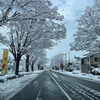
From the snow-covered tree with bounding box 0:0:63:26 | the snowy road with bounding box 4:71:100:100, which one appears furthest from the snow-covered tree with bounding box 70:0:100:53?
the snow-covered tree with bounding box 0:0:63:26

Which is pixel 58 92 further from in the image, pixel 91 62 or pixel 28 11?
pixel 91 62

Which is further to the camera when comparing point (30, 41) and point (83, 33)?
point (83, 33)

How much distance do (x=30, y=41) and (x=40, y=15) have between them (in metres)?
7.15

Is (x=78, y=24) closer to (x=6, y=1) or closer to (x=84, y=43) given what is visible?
(x=84, y=43)

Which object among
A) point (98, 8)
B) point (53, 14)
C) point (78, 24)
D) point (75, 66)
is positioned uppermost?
point (98, 8)

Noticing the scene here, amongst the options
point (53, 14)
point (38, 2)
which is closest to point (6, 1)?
Answer: point (38, 2)

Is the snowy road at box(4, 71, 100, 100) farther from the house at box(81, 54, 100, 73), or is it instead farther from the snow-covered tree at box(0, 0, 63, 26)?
the house at box(81, 54, 100, 73)

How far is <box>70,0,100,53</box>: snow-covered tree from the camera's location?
591 inches

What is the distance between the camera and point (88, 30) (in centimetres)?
1577

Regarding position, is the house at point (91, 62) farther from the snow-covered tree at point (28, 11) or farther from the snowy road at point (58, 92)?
the snow-covered tree at point (28, 11)

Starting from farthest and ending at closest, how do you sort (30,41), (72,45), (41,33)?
1. (72,45)
2. (30,41)
3. (41,33)

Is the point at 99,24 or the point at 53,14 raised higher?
the point at 99,24

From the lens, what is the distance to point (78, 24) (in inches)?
675

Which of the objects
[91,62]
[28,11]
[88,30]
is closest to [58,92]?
[28,11]
